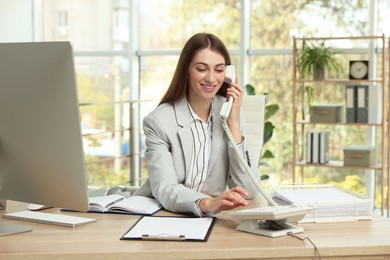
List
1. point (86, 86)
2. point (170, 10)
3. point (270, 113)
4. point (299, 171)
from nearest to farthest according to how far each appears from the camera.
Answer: point (270, 113), point (299, 171), point (170, 10), point (86, 86)

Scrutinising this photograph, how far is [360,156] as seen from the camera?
564 centimetres

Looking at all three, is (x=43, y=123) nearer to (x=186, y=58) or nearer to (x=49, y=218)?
(x=49, y=218)

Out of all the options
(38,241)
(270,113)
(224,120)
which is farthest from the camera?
(270,113)

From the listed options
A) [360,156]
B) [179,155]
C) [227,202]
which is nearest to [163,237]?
[227,202]

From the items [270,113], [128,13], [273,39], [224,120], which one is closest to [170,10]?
[128,13]

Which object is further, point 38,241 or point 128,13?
point 128,13

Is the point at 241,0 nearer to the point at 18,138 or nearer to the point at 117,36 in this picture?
the point at 117,36

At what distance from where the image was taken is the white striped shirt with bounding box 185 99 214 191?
9.00ft

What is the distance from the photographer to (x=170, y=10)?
6793 mm

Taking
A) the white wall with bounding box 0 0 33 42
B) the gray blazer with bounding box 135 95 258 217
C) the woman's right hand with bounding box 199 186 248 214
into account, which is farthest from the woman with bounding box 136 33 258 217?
the white wall with bounding box 0 0 33 42

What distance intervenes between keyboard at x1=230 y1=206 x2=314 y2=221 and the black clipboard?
0.12 metres

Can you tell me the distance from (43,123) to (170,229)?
1.62 feet

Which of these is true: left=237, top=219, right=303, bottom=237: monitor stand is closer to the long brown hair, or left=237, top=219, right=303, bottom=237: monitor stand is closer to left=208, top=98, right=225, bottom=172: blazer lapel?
left=208, top=98, right=225, bottom=172: blazer lapel

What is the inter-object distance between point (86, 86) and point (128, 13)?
2.84 feet
